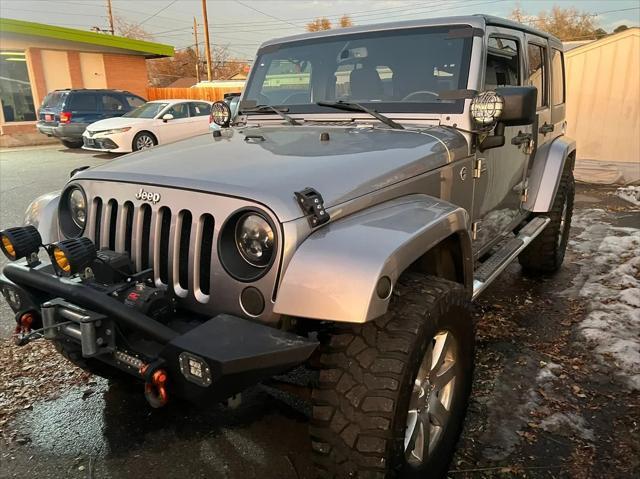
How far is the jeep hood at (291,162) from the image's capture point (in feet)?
6.84

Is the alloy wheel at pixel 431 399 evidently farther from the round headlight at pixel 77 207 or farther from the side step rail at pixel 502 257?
the round headlight at pixel 77 207

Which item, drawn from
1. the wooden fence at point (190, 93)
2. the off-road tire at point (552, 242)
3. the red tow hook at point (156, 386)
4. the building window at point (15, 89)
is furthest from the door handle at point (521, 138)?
the building window at point (15, 89)

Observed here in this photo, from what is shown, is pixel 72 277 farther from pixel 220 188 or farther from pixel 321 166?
pixel 321 166

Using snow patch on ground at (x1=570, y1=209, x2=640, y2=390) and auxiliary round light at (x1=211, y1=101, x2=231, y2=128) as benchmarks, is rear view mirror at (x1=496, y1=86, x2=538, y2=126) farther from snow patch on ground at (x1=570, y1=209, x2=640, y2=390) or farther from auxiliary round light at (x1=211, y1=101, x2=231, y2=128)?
auxiliary round light at (x1=211, y1=101, x2=231, y2=128)

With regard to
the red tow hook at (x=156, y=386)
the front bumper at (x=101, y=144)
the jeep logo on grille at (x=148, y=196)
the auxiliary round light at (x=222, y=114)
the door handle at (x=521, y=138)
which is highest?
the auxiliary round light at (x=222, y=114)

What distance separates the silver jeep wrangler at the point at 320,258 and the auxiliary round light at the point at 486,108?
1 cm

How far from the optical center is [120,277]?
2.20 meters

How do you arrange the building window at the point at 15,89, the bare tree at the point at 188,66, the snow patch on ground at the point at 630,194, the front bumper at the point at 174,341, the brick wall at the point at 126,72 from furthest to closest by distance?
the bare tree at the point at 188,66, the brick wall at the point at 126,72, the building window at the point at 15,89, the snow patch on ground at the point at 630,194, the front bumper at the point at 174,341

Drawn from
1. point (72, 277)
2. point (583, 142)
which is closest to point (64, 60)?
point (583, 142)

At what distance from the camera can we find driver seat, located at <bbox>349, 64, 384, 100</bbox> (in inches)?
132

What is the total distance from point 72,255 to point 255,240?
0.76m

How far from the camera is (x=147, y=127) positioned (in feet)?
44.4

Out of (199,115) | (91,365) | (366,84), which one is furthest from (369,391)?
(199,115)

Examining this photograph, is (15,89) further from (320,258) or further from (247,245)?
(320,258)
